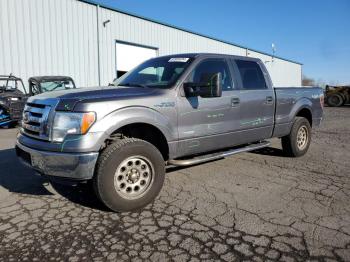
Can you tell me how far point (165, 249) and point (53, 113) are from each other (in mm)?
1861

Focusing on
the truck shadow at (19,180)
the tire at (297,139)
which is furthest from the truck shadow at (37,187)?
the tire at (297,139)

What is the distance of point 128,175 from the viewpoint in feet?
12.8

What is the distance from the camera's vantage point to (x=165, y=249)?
2990 mm

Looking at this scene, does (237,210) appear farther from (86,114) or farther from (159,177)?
(86,114)

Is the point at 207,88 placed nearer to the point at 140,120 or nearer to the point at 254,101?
the point at 140,120

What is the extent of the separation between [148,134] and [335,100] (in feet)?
85.8

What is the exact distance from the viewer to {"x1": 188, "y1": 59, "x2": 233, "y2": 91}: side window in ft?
15.4

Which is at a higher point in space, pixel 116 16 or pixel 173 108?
pixel 116 16

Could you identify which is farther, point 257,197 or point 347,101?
point 347,101

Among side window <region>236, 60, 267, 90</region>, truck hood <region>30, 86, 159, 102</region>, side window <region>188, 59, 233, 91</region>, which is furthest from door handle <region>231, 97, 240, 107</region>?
truck hood <region>30, 86, 159, 102</region>

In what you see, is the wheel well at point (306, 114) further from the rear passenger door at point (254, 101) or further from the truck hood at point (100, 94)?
the truck hood at point (100, 94)

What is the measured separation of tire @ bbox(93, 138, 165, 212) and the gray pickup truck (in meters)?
0.01

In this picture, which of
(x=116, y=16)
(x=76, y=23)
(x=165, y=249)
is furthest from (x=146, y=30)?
(x=165, y=249)

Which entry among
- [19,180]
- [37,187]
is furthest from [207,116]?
[19,180]
